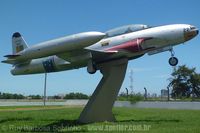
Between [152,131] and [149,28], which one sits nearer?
[152,131]

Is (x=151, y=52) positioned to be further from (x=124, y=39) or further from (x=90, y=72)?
(x=90, y=72)

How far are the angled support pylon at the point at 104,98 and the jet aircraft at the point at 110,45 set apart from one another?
0.89m

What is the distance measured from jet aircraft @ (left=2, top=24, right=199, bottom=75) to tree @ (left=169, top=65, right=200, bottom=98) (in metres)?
63.4

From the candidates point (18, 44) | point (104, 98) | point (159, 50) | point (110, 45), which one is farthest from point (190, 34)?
point (18, 44)

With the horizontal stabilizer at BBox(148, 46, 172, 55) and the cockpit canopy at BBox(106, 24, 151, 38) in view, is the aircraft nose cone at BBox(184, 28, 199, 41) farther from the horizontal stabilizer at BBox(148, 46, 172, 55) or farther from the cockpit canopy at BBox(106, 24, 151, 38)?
the cockpit canopy at BBox(106, 24, 151, 38)

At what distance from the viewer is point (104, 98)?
1888 cm

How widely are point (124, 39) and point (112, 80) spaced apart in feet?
7.79

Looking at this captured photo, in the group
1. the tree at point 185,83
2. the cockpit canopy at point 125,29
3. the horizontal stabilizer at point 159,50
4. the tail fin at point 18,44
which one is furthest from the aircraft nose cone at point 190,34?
the tree at point 185,83

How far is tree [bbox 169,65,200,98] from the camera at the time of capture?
3169 inches

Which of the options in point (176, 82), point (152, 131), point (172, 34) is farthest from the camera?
point (176, 82)

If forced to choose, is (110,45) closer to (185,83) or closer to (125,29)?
(125,29)

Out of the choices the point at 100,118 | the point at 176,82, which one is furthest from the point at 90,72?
the point at 176,82

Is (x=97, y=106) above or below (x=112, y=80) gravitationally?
below

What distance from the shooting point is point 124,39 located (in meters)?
19.2
